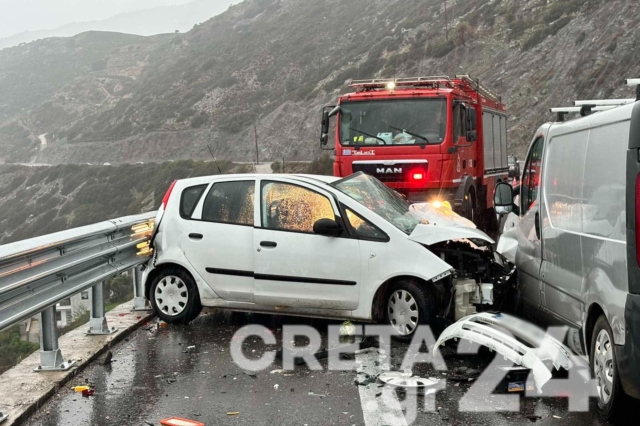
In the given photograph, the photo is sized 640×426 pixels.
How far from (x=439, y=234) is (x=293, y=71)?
8124 centimetres

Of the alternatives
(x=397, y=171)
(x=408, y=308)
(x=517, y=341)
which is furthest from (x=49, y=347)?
(x=397, y=171)

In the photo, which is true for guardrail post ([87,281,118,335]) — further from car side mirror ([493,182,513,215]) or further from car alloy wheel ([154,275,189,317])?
car side mirror ([493,182,513,215])

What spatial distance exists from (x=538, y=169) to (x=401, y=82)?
7886 millimetres

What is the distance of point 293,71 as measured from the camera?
87500 millimetres

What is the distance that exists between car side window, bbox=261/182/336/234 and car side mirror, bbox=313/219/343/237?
0.19 meters

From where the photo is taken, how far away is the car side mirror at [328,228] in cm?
778

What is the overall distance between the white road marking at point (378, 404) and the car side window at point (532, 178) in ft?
6.75

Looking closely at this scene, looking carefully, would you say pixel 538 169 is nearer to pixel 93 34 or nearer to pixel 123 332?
pixel 123 332

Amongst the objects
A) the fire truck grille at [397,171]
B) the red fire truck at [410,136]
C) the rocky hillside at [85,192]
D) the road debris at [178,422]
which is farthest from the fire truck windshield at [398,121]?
the rocky hillside at [85,192]

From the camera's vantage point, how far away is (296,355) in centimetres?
720

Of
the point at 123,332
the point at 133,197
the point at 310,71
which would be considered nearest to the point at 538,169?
the point at 123,332

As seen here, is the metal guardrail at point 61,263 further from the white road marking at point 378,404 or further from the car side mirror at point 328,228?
the white road marking at point 378,404

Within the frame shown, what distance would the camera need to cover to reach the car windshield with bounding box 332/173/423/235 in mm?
8109

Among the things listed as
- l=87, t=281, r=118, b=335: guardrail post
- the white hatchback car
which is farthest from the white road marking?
l=87, t=281, r=118, b=335: guardrail post
